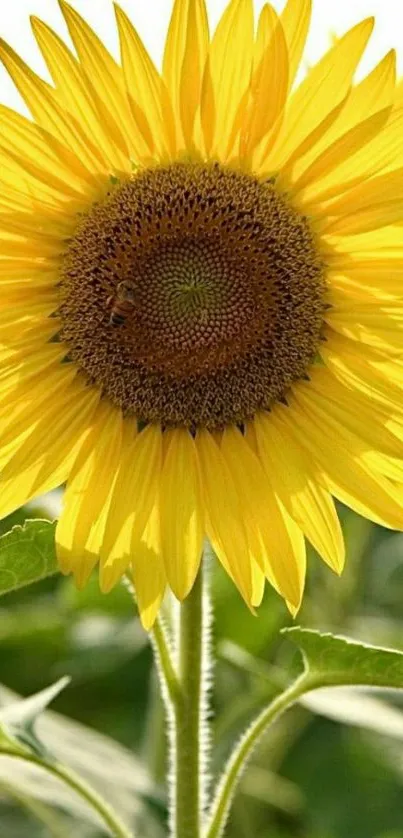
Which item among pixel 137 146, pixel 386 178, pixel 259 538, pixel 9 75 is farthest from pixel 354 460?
pixel 9 75

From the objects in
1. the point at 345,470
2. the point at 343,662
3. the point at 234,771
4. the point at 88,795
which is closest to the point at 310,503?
the point at 345,470

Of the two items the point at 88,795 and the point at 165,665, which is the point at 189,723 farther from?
the point at 88,795

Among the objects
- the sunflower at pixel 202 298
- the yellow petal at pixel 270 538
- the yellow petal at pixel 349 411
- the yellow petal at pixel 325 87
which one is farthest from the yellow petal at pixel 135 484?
the yellow petal at pixel 325 87

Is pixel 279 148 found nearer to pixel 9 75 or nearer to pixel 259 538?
pixel 9 75

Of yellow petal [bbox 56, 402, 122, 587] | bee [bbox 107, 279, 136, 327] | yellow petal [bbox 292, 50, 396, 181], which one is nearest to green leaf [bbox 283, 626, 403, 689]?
yellow petal [bbox 56, 402, 122, 587]

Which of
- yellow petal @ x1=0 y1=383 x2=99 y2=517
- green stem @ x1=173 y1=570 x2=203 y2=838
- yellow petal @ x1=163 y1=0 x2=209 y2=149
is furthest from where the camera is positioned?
yellow petal @ x1=0 y1=383 x2=99 y2=517

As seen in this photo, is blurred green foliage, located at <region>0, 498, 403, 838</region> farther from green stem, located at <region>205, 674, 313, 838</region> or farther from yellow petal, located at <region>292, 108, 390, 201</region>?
yellow petal, located at <region>292, 108, 390, 201</region>

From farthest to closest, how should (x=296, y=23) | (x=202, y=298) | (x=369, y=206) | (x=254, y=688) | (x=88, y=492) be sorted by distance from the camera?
(x=254, y=688)
(x=202, y=298)
(x=88, y=492)
(x=369, y=206)
(x=296, y=23)
